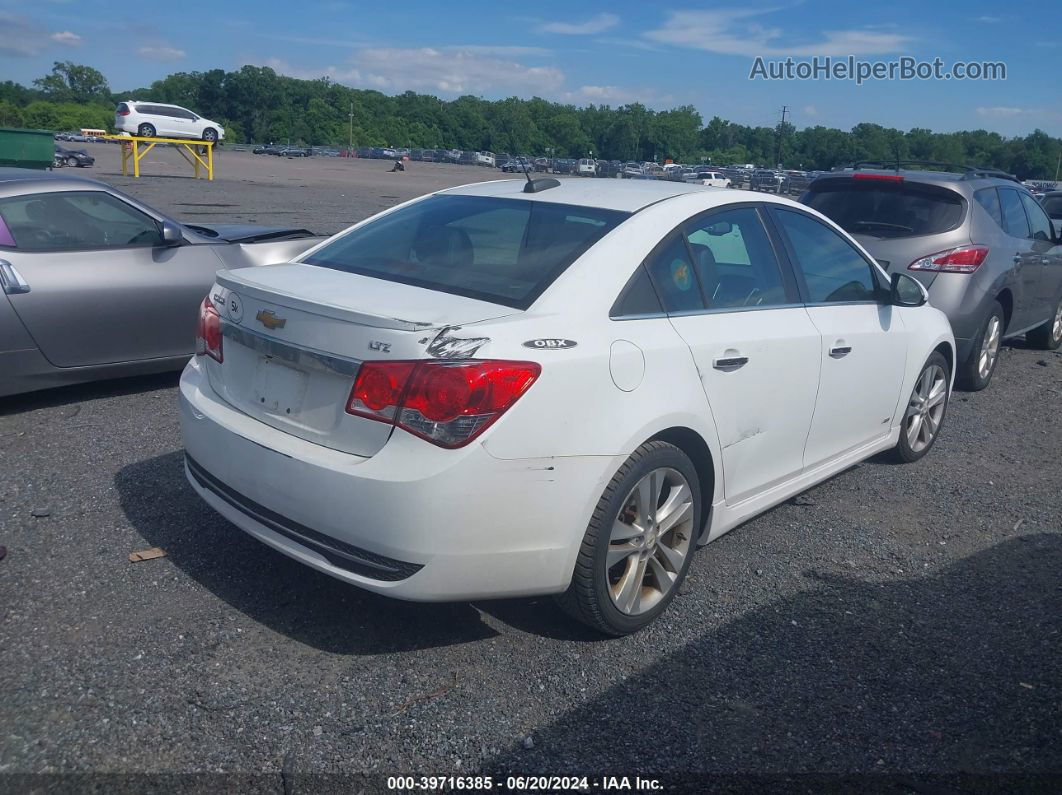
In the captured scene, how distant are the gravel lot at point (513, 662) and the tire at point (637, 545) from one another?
14 centimetres

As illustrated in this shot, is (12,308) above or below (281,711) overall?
above

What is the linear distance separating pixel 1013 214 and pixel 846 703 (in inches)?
263

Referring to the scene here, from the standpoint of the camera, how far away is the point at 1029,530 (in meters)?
4.92

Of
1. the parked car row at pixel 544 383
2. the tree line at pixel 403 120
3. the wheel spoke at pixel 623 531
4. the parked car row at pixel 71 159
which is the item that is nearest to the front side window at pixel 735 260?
the parked car row at pixel 544 383

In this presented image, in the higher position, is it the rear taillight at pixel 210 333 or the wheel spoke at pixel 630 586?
the rear taillight at pixel 210 333

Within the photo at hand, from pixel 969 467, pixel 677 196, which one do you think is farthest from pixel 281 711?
pixel 969 467

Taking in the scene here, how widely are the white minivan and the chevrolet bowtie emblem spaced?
48402 mm

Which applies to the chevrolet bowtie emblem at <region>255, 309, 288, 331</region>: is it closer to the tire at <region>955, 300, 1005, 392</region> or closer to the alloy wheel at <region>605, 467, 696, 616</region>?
the alloy wheel at <region>605, 467, 696, 616</region>

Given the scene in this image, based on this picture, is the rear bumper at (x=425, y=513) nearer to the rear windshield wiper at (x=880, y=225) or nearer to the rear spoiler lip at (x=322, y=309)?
the rear spoiler lip at (x=322, y=309)

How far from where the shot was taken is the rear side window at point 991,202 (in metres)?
7.74

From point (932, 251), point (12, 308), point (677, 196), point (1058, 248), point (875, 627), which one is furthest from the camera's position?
point (1058, 248)

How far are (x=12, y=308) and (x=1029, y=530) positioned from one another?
5.85 m

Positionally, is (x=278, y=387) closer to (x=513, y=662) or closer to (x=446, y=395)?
(x=446, y=395)

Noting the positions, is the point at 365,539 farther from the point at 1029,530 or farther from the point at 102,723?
the point at 1029,530
